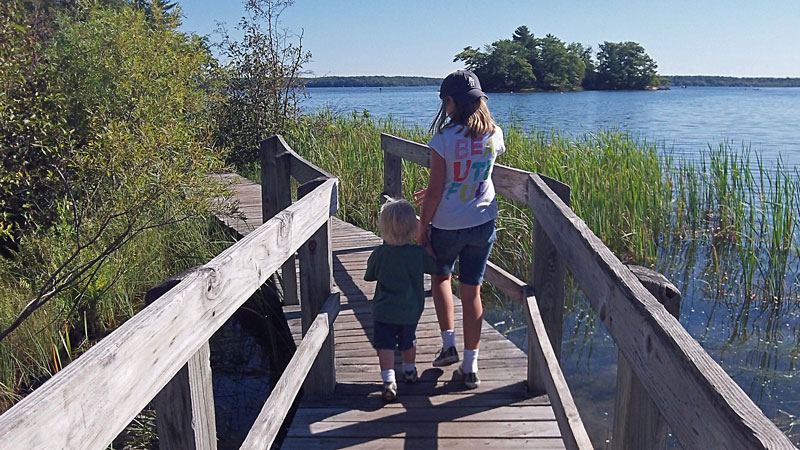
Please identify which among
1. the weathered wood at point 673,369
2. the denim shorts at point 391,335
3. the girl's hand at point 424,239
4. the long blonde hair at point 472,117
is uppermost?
the long blonde hair at point 472,117

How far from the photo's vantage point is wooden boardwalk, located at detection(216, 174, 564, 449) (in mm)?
2980

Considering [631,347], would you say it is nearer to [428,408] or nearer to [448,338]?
[428,408]

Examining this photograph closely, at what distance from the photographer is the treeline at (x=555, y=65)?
70.9 meters

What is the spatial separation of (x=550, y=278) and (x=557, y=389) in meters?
0.83

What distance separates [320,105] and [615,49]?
255 ft

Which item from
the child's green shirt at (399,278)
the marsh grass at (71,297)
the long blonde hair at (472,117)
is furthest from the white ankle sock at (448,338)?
the marsh grass at (71,297)

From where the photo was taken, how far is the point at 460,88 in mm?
3102

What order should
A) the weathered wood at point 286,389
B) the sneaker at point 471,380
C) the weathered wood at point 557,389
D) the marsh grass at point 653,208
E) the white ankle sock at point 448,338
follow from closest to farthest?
1. the weathered wood at point 286,389
2. the weathered wood at point 557,389
3. the sneaker at point 471,380
4. the white ankle sock at point 448,338
5. the marsh grass at point 653,208

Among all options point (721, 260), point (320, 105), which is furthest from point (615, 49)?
point (721, 260)

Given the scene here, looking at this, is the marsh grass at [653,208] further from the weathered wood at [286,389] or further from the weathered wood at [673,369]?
the weathered wood at [673,369]

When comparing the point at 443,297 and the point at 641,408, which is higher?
the point at 641,408

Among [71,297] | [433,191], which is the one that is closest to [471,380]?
[433,191]

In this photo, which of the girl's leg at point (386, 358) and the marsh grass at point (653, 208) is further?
the marsh grass at point (653, 208)

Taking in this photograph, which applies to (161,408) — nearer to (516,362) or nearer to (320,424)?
(320,424)
